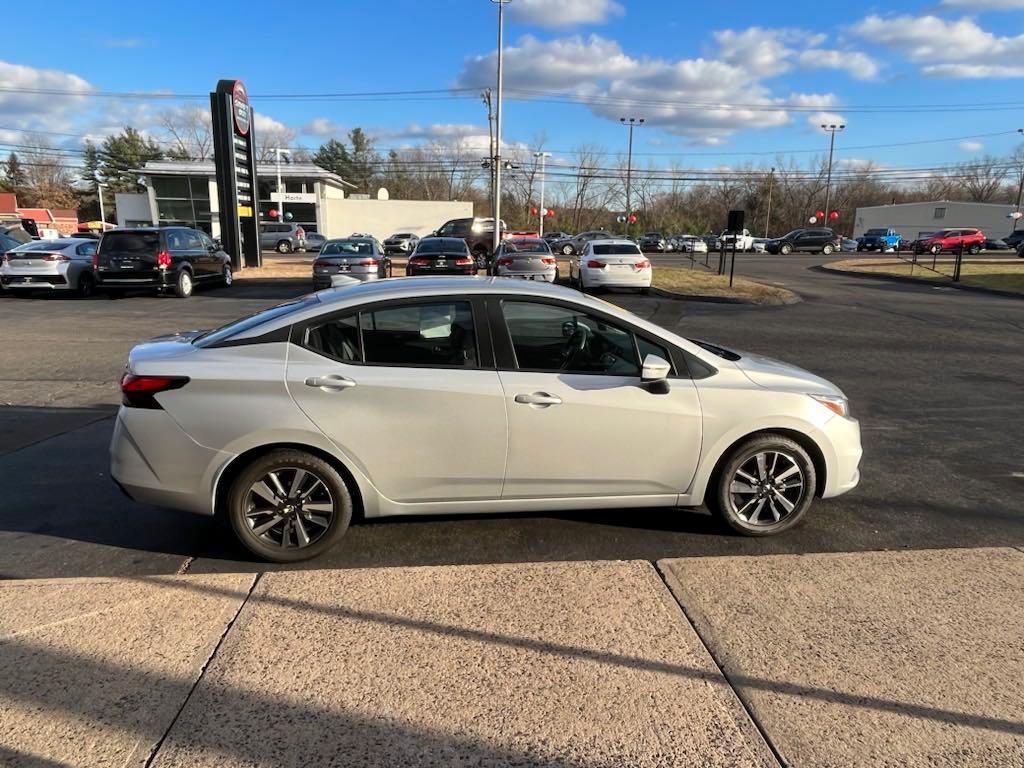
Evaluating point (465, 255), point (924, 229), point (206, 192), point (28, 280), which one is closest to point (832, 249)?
point (924, 229)

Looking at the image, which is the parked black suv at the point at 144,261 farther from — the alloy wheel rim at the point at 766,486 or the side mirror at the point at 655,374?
the alloy wheel rim at the point at 766,486

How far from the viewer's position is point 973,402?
749cm

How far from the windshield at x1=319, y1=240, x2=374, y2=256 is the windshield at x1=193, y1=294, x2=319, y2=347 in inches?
593

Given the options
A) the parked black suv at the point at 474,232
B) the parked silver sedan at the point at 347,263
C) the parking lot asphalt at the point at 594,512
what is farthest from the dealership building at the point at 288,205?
the parking lot asphalt at the point at 594,512

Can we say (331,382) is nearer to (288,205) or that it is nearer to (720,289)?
(720,289)

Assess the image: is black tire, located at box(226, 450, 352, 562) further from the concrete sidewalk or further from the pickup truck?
the pickup truck

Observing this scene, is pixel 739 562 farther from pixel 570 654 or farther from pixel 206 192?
pixel 206 192

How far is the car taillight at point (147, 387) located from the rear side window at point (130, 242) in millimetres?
16127

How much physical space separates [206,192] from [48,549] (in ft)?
193

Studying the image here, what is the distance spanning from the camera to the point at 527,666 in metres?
2.80

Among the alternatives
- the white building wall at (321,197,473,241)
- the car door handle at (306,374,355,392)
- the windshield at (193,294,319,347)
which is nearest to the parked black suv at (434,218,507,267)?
the white building wall at (321,197,473,241)

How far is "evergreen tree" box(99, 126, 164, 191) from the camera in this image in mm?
89812

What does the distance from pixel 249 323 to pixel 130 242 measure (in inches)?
643

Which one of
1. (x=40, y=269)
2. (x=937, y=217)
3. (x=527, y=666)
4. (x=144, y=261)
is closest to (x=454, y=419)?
(x=527, y=666)
